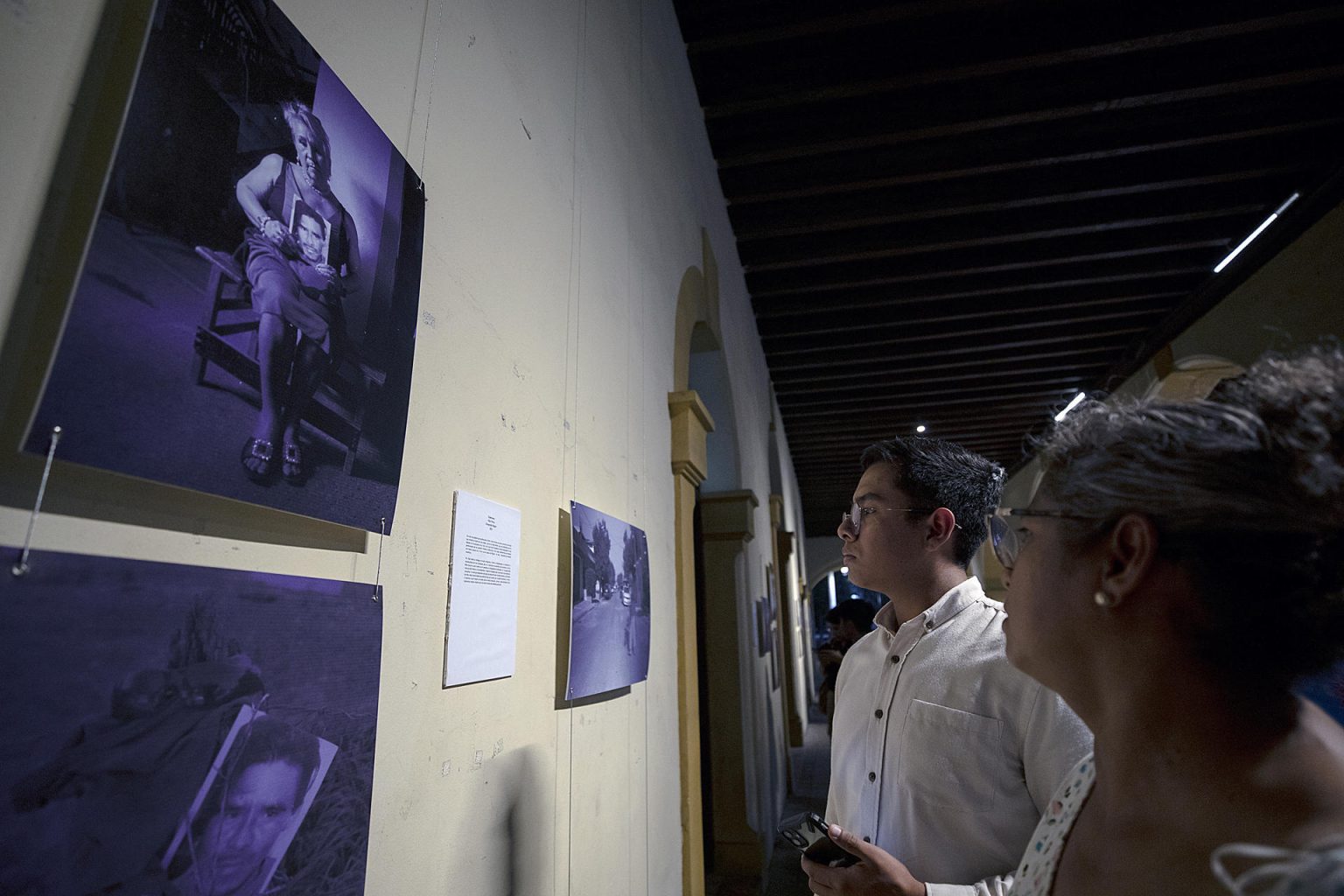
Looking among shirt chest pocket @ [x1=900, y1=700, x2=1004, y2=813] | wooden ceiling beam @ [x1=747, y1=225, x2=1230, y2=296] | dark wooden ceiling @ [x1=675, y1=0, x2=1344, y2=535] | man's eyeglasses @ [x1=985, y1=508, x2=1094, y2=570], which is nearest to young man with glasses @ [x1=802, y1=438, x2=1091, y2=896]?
shirt chest pocket @ [x1=900, y1=700, x2=1004, y2=813]

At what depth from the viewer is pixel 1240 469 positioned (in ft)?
2.69

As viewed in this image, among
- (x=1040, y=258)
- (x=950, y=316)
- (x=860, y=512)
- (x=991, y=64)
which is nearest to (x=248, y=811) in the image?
(x=860, y=512)

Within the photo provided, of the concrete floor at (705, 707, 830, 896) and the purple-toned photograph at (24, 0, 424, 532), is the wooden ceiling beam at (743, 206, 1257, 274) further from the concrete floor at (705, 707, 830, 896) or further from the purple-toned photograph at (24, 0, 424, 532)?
the purple-toned photograph at (24, 0, 424, 532)

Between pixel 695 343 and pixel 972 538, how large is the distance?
10.4 feet

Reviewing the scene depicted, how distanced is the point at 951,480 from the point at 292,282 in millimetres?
1948

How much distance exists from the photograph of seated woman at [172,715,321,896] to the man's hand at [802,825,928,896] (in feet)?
3.98

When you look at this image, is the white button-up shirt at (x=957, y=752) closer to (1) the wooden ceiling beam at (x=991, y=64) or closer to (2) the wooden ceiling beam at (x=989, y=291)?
(1) the wooden ceiling beam at (x=991, y=64)

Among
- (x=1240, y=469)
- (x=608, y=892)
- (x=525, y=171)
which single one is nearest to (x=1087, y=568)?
(x=1240, y=469)

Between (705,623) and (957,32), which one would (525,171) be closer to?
(957,32)

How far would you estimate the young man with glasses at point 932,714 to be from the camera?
165cm

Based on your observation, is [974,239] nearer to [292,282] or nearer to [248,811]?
[292,282]

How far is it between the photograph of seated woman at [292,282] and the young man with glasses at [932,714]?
4.85 ft

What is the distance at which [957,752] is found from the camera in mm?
1755

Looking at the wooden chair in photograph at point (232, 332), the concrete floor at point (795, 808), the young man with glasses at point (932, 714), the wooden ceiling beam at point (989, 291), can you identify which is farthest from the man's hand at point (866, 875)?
the wooden ceiling beam at point (989, 291)
